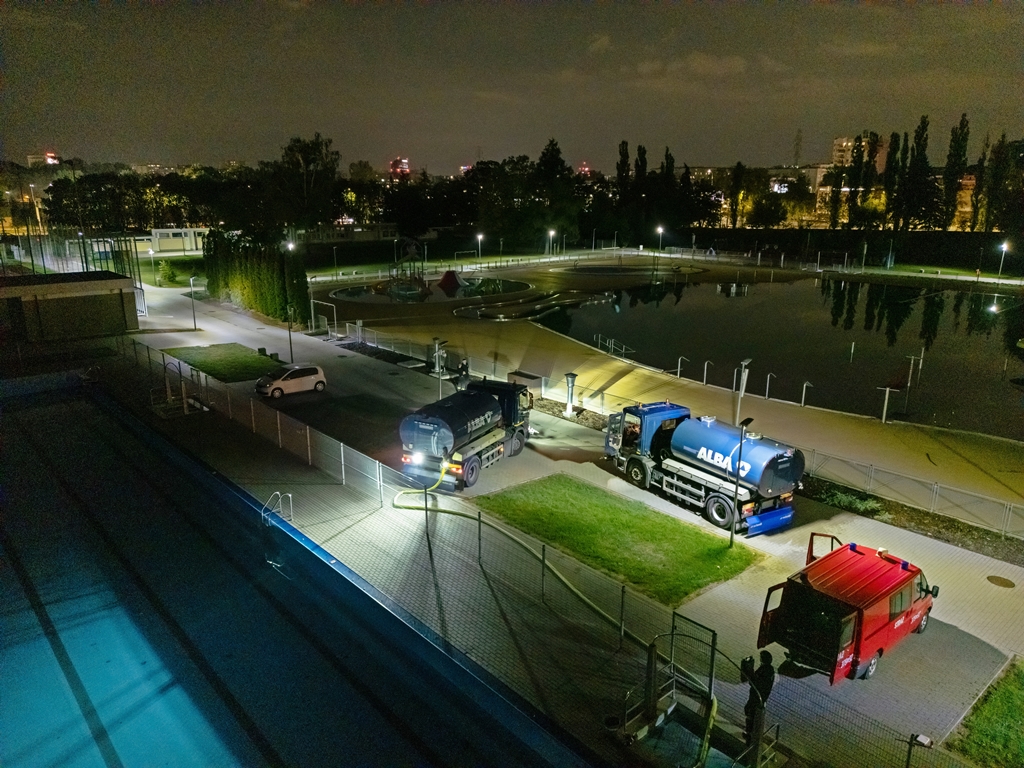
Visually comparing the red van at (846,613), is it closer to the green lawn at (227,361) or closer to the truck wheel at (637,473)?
the truck wheel at (637,473)

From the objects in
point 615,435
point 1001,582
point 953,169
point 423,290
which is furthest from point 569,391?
point 953,169

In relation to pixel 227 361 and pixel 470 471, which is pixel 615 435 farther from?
pixel 227 361

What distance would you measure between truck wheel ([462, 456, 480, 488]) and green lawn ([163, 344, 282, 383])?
1612cm

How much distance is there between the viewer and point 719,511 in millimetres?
16500

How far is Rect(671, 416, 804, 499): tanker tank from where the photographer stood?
15609 mm

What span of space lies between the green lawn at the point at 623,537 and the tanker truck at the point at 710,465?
87 cm

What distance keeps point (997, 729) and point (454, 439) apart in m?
12.3

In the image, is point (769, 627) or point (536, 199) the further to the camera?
point (536, 199)

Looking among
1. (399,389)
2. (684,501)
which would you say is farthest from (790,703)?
(399,389)

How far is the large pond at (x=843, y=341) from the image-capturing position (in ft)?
104

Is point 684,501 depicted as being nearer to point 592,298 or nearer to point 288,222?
point 592,298

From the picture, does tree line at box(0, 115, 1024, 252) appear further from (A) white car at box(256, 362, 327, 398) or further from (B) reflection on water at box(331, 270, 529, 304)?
(A) white car at box(256, 362, 327, 398)

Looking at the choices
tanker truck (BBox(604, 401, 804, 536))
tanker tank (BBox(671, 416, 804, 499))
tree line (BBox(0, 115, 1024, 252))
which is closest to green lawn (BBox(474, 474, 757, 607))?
tanker truck (BBox(604, 401, 804, 536))

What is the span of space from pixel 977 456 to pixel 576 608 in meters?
17.0
